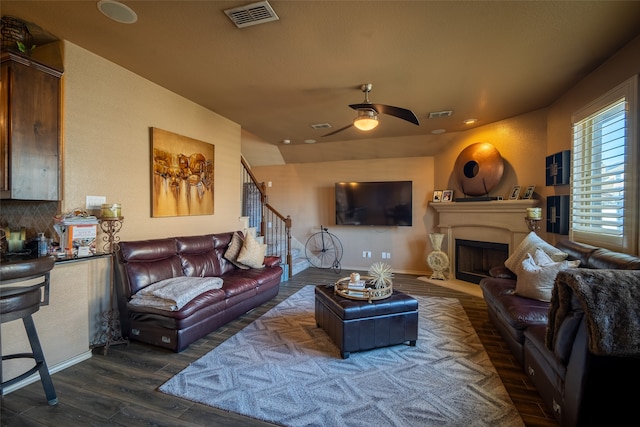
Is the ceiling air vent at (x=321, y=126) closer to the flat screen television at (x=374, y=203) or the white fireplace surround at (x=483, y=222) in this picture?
the flat screen television at (x=374, y=203)

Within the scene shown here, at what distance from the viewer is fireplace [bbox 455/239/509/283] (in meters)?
5.00

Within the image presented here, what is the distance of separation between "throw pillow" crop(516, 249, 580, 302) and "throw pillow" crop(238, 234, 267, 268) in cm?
305

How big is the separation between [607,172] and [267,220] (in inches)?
223

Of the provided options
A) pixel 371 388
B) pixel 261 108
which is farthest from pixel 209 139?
pixel 371 388

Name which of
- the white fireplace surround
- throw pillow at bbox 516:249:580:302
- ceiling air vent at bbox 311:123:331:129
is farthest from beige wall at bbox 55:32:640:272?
throw pillow at bbox 516:249:580:302

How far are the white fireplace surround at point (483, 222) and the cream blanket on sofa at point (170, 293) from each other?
14.5 feet

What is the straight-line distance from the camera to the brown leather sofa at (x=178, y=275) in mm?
2621

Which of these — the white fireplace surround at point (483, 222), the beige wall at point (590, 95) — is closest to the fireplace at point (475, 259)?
the white fireplace surround at point (483, 222)

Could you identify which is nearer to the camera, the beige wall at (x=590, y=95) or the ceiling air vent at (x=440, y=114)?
the beige wall at (x=590, y=95)

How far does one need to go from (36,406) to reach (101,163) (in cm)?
206

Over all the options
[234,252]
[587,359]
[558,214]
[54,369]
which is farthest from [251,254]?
[558,214]

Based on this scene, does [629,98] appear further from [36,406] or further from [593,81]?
[36,406]

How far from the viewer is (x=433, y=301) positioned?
4133 mm

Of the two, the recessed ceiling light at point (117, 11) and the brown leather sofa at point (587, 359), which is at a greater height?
the recessed ceiling light at point (117, 11)
